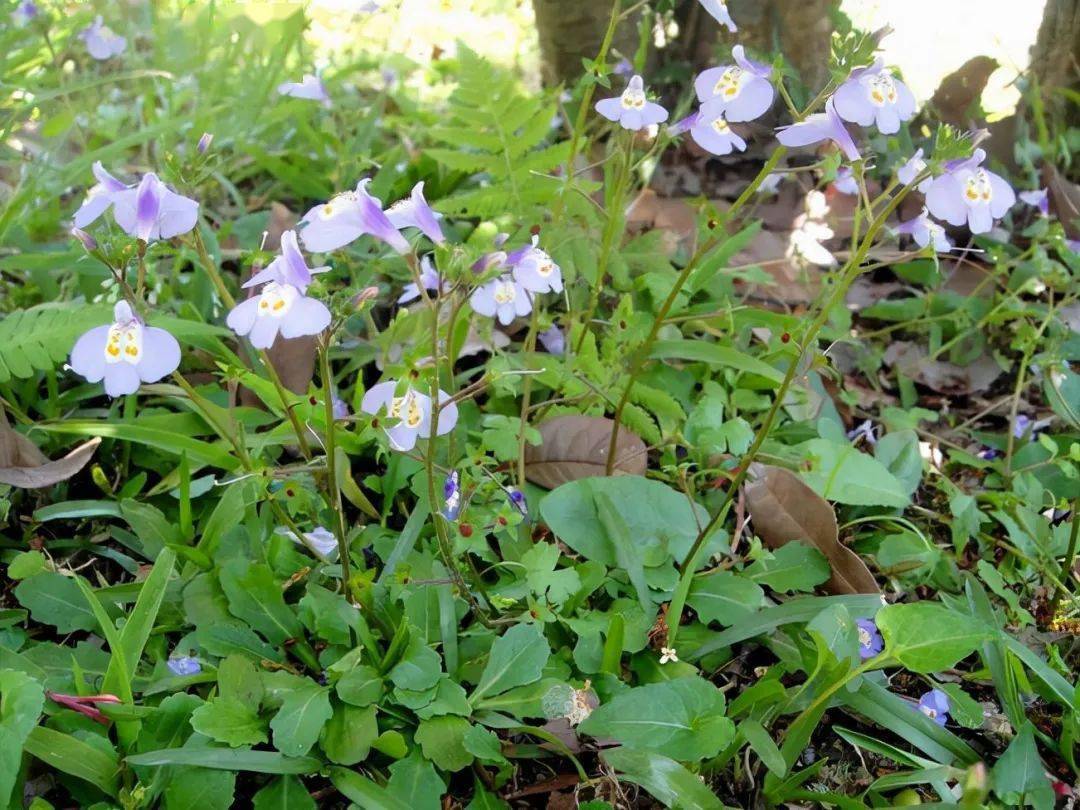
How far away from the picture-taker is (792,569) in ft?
6.35

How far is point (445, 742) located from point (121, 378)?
2.66 ft

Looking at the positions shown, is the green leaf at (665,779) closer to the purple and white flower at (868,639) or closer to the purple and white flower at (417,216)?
the purple and white flower at (868,639)

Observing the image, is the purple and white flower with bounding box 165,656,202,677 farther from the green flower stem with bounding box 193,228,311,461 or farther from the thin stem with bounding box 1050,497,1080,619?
the thin stem with bounding box 1050,497,1080,619

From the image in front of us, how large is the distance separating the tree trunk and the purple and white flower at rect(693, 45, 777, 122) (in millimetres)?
2217

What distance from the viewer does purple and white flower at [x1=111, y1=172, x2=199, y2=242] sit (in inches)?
56.0

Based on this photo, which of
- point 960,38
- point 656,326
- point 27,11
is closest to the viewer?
point 656,326

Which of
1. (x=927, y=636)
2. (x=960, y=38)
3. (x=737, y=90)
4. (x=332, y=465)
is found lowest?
(x=927, y=636)

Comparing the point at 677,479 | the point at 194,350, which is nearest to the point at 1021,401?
the point at 677,479

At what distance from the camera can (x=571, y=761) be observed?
1.66 metres

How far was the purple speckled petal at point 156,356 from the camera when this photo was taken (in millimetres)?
1452

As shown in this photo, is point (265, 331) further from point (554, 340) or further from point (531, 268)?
point (554, 340)

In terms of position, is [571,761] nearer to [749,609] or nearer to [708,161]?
[749,609]

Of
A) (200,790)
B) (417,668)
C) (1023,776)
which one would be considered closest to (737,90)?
(417,668)

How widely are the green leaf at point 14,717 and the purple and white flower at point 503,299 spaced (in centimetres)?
97
